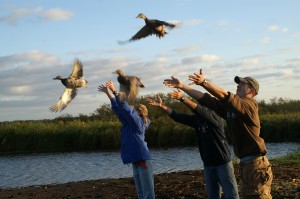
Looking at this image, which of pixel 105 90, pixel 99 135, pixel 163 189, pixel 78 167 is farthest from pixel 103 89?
pixel 99 135

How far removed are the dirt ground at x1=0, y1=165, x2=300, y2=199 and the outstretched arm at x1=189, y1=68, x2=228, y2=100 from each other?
350 cm

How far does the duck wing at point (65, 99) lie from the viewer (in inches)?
316

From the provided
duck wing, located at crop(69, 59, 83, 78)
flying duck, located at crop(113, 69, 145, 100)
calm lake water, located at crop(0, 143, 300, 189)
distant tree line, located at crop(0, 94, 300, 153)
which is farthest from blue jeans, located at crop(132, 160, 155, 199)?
distant tree line, located at crop(0, 94, 300, 153)

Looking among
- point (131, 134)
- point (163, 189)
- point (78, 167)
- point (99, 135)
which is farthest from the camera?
point (99, 135)

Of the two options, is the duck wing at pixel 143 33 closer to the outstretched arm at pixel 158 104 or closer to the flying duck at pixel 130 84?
the flying duck at pixel 130 84

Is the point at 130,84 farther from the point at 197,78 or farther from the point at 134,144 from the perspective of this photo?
the point at 197,78

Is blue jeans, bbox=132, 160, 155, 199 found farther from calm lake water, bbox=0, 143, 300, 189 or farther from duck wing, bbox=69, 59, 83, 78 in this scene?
calm lake water, bbox=0, 143, 300, 189

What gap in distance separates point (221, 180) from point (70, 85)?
3.28 meters

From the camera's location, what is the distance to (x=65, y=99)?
814 cm

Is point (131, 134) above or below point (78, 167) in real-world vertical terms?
above

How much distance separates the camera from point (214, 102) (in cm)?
531

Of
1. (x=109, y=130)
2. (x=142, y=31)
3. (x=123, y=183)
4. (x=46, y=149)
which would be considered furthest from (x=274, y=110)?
(x=142, y=31)

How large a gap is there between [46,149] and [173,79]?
26482 millimetres

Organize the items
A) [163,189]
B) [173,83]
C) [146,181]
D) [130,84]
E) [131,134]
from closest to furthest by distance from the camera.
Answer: [173,83]
[146,181]
[131,134]
[130,84]
[163,189]
